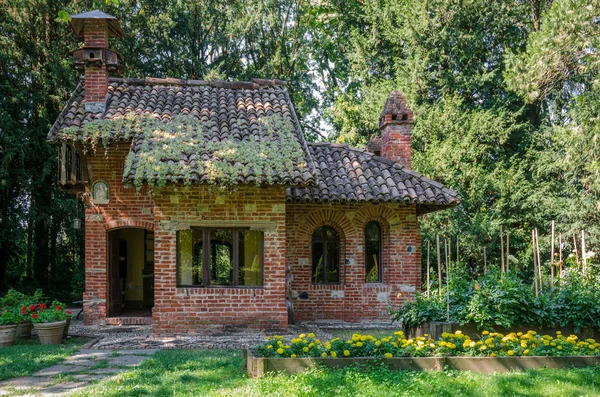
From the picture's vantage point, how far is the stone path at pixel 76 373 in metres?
6.61

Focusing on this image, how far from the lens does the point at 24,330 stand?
1074cm

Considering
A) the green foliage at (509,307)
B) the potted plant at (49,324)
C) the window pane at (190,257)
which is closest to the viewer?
the green foliage at (509,307)

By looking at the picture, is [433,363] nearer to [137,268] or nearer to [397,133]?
[397,133]

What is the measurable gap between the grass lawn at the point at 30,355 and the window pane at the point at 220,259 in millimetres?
2860

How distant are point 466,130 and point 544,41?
6345 millimetres

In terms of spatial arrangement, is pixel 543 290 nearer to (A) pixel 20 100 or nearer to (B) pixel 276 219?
(B) pixel 276 219

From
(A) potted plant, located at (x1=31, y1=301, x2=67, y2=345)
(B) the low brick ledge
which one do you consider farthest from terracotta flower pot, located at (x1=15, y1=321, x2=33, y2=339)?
(B) the low brick ledge

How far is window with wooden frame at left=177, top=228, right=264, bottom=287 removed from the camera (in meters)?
11.3

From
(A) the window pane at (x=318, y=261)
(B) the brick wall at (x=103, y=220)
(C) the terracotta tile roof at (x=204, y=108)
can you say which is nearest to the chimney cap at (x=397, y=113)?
(C) the terracotta tile roof at (x=204, y=108)

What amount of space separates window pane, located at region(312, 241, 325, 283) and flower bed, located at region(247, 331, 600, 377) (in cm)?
642

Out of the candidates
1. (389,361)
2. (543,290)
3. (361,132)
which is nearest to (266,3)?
(361,132)

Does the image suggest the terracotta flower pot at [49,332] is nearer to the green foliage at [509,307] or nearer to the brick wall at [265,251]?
the brick wall at [265,251]

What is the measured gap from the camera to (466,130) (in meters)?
20.5

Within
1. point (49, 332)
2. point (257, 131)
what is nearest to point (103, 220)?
point (49, 332)
